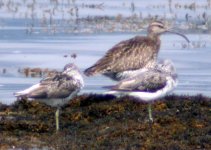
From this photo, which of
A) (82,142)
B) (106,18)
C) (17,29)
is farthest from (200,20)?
(82,142)

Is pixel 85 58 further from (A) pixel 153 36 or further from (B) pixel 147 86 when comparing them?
(B) pixel 147 86

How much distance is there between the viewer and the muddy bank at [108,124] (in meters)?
10.7

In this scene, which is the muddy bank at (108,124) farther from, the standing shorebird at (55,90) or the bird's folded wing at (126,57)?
the bird's folded wing at (126,57)

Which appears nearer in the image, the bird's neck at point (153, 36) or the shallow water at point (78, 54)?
the bird's neck at point (153, 36)

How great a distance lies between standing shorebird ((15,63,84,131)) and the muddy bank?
1.05 feet

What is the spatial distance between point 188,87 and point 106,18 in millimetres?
11732

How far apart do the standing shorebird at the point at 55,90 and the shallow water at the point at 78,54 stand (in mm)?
2494

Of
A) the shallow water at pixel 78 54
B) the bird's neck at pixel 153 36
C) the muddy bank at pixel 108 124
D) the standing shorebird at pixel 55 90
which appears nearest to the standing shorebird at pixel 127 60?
the bird's neck at pixel 153 36

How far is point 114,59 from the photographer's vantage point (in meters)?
15.1

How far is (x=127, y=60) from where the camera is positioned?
15.1m

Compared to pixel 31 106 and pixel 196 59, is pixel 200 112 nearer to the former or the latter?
pixel 31 106

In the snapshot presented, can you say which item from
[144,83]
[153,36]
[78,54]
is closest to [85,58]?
[78,54]

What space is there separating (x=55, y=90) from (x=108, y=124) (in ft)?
2.88

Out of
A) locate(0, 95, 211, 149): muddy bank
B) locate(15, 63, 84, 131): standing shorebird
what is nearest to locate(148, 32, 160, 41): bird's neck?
locate(0, 95, 211, 149): muddy bank
